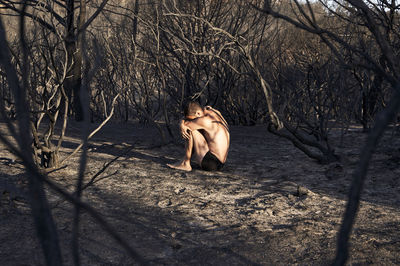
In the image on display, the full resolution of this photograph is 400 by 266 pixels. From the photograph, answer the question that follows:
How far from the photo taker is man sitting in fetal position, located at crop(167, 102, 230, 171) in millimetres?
4832

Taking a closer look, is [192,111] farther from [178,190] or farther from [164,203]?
[164,203]

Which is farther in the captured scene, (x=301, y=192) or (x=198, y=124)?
(x=198, y=124)

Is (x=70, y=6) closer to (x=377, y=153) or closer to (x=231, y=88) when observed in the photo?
(x=231, y=88)

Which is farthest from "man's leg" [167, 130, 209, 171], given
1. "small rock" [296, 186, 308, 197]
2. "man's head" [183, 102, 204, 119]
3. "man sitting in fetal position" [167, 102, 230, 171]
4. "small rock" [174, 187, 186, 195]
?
"small rock" [296, 186, 308, 197]

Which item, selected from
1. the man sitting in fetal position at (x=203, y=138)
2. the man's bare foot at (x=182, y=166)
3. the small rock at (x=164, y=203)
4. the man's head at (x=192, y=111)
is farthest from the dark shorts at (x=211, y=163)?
the small rock at (x=164, y=203)

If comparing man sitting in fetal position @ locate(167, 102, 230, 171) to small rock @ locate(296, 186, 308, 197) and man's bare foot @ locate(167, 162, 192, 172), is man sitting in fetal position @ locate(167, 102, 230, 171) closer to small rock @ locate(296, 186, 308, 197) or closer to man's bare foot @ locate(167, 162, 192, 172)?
man's bare foot @ locate(167, 162, 192, 172)

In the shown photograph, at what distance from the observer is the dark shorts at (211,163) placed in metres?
4.81

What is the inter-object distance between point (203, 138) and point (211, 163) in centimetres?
32

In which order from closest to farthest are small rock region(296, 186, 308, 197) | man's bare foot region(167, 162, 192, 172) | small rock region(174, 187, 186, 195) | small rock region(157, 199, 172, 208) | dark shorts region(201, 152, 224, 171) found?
small rock region(157, 199, 172, 208) < small rock region(296, 186, 308, 197) < small rock region(174, 187, 186, 195) < dark shorts region(201, 152, 224, 171) < man's bare foot region(167, 162, 192, 172)

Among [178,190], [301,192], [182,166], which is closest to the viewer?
[301,192]

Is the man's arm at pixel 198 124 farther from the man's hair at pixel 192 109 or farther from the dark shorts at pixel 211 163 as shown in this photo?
the dark shorts at pixel 211 163

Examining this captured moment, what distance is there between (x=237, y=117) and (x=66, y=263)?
6338 mm

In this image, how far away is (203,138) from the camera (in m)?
4.96

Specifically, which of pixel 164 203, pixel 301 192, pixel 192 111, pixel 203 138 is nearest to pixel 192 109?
pixel 192 111
